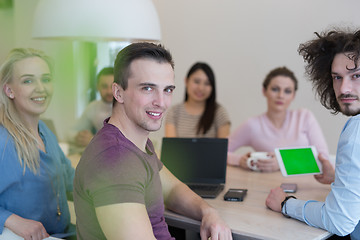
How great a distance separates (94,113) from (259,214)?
0.63 m

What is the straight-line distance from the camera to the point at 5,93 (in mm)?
1459

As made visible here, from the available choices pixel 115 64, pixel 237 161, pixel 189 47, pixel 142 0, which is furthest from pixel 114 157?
pixel 189 47

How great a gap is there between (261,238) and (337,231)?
224mm

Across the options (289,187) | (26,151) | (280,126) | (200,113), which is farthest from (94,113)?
(200,113)

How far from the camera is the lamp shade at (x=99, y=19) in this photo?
5.51ft

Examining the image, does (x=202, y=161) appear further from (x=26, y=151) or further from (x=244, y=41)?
(x=244, y=41)

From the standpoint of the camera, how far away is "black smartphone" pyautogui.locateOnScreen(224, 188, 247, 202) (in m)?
1.68

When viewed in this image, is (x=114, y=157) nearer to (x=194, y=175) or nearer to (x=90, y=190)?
(x=90, y=190)

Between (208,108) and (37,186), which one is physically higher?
(208,108)

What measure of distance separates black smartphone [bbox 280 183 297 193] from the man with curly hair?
0.22 metres

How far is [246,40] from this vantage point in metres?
3.69

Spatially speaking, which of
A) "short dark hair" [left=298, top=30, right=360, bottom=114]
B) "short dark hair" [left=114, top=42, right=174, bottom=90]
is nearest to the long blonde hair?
"short dark hair" [left=114, top=42, right=174, bottom=90]

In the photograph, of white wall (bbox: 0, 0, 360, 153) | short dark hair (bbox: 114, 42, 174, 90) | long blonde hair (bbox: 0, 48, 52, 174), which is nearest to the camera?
short dark hair (bbox: 114, 42, 174, 90)

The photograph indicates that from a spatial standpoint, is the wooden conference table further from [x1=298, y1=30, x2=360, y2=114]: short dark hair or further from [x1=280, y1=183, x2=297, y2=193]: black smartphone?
[x1=298, y1=30, x2=360, y2=114]: short dark hair
